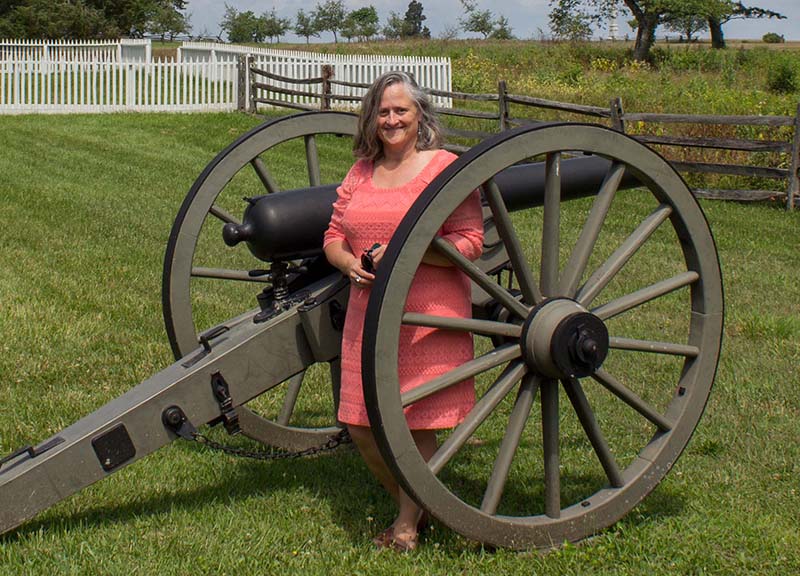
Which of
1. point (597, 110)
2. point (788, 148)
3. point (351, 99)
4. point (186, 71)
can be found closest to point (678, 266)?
point (788, 148)

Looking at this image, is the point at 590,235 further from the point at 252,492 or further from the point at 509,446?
the point at 252,492

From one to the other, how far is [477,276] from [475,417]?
1.48 ft

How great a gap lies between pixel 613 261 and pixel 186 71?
19.9 metres

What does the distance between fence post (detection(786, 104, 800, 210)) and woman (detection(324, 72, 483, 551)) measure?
400 inches

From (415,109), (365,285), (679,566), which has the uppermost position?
(415,109)

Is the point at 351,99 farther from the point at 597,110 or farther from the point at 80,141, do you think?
the point at 597,110

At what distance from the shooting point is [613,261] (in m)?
4.04

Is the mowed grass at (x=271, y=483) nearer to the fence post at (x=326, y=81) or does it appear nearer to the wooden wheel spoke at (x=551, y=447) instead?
the wooden wheel spoke at (x=551, y=447)

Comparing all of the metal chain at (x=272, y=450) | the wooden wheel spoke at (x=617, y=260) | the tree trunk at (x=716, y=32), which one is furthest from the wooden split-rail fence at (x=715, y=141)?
the tree trunk at (x=716, y=32)

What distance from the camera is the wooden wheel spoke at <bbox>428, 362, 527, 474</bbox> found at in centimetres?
361

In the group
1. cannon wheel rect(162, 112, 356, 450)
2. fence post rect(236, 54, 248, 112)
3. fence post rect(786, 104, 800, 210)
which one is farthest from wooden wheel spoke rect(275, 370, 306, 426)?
fence post rect(236, 54, 248, 112)

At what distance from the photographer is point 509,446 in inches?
148

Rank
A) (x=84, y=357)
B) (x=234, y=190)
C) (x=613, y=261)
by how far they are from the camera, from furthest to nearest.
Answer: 1. (x=234, y=190)
2. (x=84, y=357)
3. (x=613, y=261)

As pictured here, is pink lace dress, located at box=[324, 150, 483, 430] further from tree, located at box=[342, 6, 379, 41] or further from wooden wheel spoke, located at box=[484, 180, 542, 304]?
tree, located at box=[342, 6, 379, 41]
